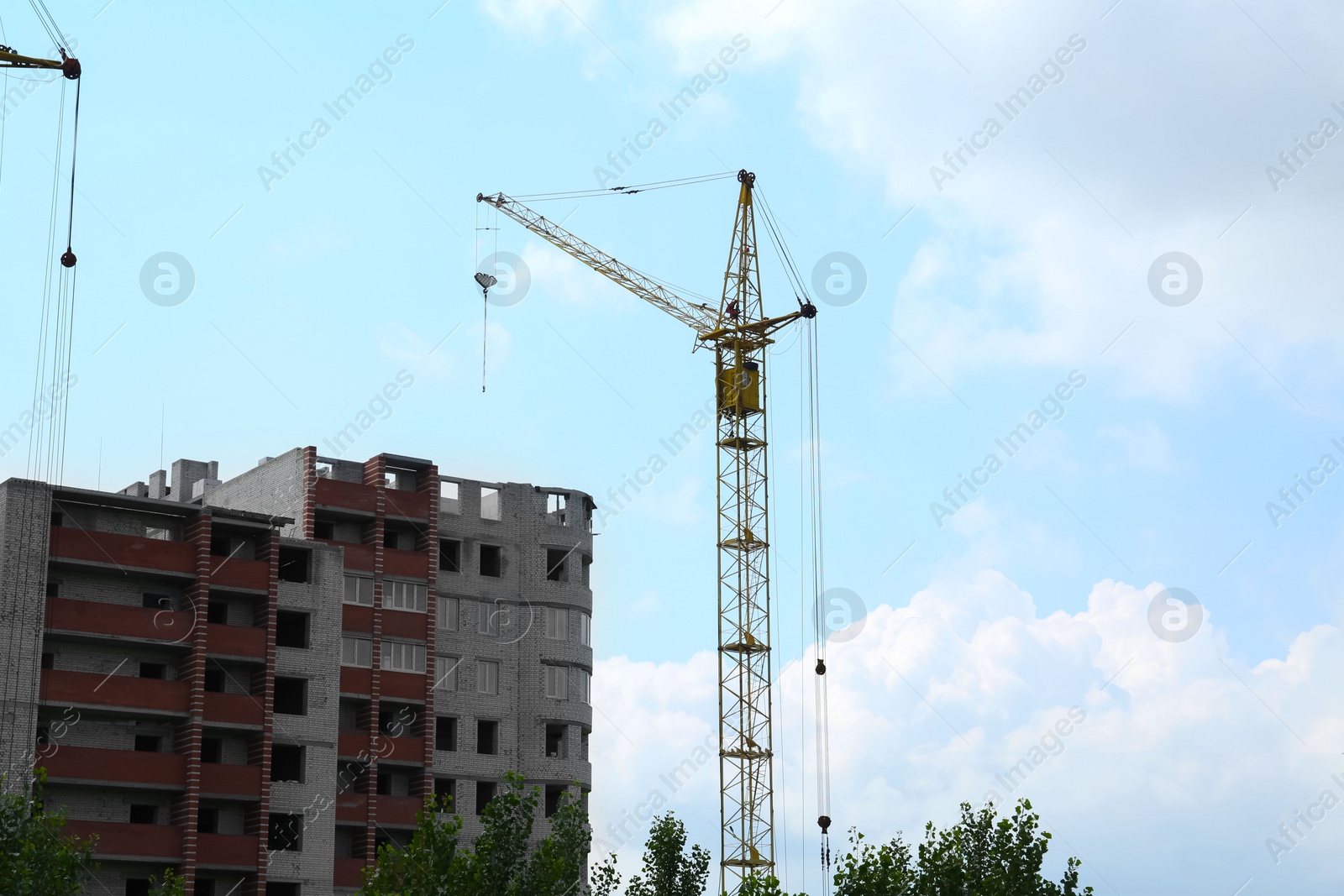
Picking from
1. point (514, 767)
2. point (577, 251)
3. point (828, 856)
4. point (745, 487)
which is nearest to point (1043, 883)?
point (828, 856)

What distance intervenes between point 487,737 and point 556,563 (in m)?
10.8

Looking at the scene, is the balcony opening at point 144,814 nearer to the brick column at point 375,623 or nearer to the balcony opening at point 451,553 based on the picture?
the brick column at point 375,623

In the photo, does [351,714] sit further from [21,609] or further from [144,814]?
[21,609]

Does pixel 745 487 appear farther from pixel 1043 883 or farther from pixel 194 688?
pixel 1043 883

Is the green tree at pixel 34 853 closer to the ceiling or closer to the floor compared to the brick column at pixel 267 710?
closer to the floor

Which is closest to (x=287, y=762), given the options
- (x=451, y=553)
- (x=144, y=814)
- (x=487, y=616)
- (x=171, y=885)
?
(x=144, y=814)

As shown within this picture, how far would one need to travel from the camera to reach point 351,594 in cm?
9694

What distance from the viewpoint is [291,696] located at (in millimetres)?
92250

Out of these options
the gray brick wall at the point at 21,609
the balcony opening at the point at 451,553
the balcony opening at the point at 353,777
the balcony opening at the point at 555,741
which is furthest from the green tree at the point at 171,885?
the balcony opening at the point at 451,553

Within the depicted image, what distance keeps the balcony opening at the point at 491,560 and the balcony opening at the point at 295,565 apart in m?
12.0

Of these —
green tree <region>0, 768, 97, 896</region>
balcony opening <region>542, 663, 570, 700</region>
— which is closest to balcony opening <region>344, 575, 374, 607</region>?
balcony opening <region>542, 663, 570, 700</region>

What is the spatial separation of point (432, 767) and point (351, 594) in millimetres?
10040

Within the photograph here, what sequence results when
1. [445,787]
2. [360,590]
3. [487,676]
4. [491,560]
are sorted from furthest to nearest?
[491,560], [487,676], [445,787], [360,590]

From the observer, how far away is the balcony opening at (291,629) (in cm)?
9331
